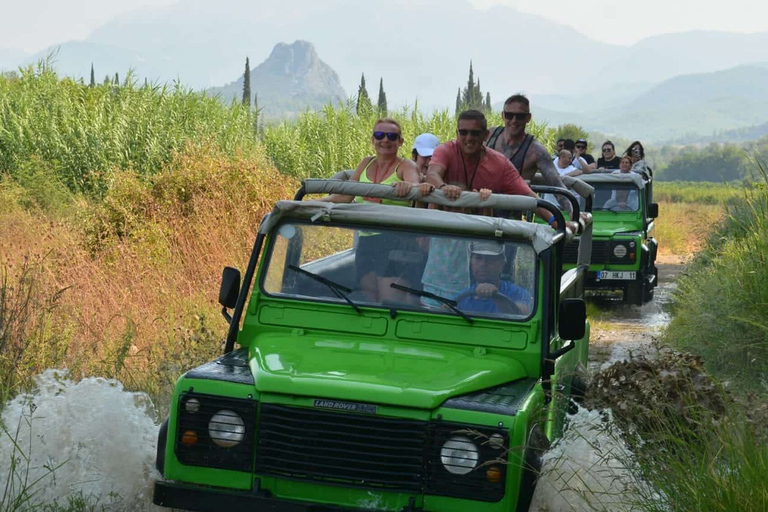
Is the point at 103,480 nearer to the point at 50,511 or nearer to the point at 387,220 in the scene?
the point at 50,511

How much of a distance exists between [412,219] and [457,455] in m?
1.40

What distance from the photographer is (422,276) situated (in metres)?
5.24

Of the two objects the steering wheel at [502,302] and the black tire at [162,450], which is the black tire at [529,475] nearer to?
the steering wheel at [502,302]

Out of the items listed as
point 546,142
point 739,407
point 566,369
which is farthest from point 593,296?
point 739,407

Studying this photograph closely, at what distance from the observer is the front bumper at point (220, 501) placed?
426 cm

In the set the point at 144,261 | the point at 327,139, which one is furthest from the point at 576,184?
the point at 327,139

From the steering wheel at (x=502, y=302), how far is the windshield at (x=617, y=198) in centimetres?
1002

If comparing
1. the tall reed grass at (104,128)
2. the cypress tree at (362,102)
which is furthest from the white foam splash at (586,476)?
the cypress tree at (362,102)

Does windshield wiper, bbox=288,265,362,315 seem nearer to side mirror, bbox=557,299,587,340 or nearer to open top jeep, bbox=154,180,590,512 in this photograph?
open top jeep, bbox=154,180,590,512

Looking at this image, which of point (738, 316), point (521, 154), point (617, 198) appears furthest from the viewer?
point (617, 198)

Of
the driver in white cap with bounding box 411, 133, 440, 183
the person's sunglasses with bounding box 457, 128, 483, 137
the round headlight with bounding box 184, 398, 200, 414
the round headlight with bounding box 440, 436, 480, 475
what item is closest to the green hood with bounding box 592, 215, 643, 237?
the driver in white cap with bounding box 411, 133, 440, 183

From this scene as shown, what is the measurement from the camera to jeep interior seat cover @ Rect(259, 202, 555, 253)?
5129 millimetres

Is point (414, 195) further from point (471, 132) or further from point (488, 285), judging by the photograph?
point (471, 132)

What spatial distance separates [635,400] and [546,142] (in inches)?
676
